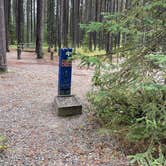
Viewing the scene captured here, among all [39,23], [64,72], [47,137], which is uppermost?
[39,23]

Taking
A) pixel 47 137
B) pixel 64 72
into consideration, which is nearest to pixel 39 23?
pixel 64 72

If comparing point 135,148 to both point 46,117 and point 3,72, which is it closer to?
point 46,117

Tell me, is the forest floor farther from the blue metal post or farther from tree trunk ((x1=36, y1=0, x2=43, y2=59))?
tree trunk ((x1=36, y1=0, x2=43, y2=59))

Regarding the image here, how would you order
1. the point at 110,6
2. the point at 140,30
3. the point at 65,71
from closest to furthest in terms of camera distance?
1. the point at 140,30
2. the point at 65,71
3. the point at 110,6

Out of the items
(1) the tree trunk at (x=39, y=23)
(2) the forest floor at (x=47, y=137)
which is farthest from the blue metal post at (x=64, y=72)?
(1) the tree trunk at (x=39, y=23)

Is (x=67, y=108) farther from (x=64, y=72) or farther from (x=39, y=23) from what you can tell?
(x=39, y=23)

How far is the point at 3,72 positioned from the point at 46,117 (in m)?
4.63

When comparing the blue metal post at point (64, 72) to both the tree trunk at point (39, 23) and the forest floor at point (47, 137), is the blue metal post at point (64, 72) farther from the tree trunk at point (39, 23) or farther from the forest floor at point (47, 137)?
the tree trunk at point (39, 23)

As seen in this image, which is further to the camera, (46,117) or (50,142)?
(46,117)

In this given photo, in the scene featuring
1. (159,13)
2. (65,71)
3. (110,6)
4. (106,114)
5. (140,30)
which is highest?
(110,6)

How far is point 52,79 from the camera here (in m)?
8.94

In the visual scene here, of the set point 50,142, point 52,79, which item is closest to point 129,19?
point 50,142

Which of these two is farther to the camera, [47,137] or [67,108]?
[67,108]

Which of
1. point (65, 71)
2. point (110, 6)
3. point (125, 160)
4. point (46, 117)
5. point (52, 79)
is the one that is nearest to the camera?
point (125, 160)
